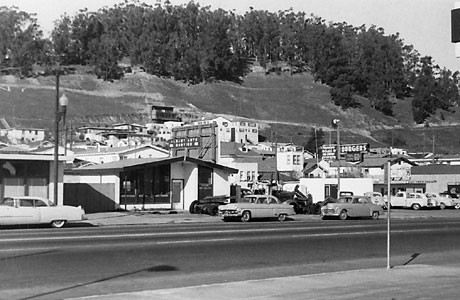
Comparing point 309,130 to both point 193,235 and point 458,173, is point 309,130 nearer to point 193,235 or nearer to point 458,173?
point 458,173

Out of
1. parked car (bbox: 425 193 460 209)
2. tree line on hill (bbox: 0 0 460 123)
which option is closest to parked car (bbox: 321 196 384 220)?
parked car (bbox: 425 193 460 209)

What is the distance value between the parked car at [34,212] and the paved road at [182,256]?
4112mm

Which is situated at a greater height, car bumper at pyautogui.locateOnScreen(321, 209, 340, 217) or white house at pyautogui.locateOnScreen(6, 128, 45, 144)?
white house at pyautogui.locateOnScreen(6, 128, 45, 144)

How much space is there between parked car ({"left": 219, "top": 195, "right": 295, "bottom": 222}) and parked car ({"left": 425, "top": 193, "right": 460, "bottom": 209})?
25445 millimetres

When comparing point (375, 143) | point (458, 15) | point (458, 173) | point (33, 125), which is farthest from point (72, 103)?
point (458, 15)

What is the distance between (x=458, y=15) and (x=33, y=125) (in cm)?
11303

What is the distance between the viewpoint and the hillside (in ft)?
470

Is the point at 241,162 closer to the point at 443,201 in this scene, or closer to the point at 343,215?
the point at 443,201

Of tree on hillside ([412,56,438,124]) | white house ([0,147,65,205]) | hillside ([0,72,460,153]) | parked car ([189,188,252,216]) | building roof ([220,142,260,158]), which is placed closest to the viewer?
white house ([0,147,65,205])

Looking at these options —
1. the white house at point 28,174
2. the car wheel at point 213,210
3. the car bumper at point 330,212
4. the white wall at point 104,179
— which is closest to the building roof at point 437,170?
the car bumper at point 330,212

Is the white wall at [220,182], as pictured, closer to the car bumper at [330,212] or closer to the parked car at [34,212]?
the car bumper at [330,212]

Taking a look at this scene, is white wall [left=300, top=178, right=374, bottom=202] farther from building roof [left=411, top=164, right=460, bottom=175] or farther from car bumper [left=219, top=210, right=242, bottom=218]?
car bumper [left=219, top=210, right=242, bottom=218]

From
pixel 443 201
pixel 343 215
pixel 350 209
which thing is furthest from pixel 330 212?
pixel 443 201

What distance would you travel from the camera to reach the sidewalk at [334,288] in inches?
478
